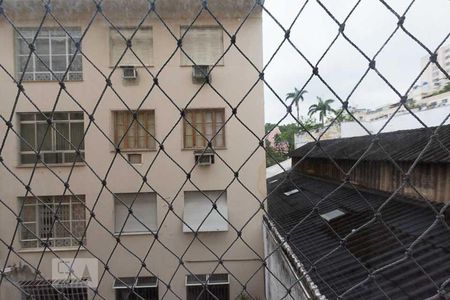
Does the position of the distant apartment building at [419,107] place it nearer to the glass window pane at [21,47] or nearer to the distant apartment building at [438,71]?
the distant apartment building at [438,71]

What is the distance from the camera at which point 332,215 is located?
2238 millimetres

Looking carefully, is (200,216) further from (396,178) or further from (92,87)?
(396,178)

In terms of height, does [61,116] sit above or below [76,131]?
above

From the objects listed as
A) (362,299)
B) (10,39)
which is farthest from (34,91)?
(362,299)

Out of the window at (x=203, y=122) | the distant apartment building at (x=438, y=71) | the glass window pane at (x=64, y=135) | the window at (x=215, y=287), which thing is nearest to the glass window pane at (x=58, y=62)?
the glass window pane at (x=64, y=135)

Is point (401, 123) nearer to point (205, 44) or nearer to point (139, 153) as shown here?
point (205, 44)

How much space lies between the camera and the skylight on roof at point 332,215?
7.14ft

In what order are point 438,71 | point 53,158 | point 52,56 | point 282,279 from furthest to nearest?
point 53,158
point 52,56
point 282,279
point 438,71

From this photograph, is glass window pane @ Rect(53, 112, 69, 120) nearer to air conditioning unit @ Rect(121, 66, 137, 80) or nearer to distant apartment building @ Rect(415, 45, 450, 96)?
air conditioning unit @ Rect(121, 66, 137, 80)

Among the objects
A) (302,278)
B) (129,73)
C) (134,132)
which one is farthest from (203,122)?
(302,278)

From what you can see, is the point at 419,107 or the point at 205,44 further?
the point at 205,44

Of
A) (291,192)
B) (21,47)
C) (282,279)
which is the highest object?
(21,47)

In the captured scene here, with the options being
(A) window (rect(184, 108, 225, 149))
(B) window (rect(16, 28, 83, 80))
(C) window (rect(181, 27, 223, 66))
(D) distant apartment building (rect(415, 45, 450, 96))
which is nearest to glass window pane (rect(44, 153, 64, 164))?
(B) window (rect(16, 28, 83, 80))

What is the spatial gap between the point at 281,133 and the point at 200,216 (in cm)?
157
